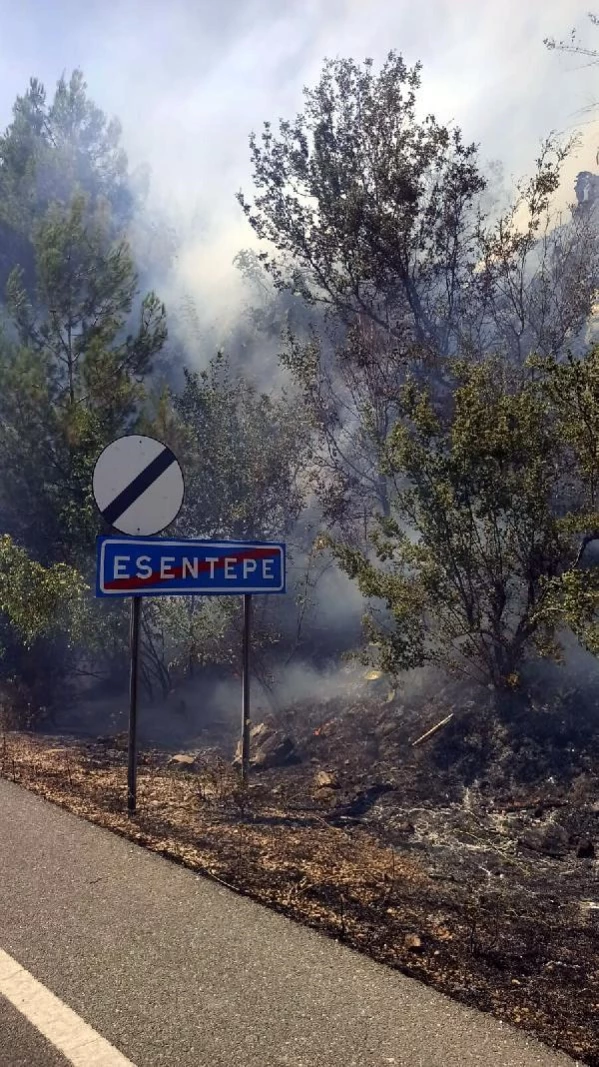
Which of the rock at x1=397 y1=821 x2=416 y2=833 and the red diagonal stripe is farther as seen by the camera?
the rock at x1=397 y1=821 x2=416 y2=833

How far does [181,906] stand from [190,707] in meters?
9.88

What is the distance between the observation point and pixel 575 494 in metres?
8.39

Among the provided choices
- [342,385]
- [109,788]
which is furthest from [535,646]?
[342,385]

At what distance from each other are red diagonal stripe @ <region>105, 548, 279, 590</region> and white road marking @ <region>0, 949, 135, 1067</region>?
2.72m

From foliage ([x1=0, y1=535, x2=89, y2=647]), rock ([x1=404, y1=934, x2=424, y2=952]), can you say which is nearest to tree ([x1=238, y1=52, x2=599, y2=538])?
foliage ([x1=0, y1=535, x2=89, y2=647])

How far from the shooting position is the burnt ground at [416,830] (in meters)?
3.45

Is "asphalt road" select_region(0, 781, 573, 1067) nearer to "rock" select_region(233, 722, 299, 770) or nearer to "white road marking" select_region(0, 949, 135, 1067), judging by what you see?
"white road marking" select_region(0, 949, 135, 1067)

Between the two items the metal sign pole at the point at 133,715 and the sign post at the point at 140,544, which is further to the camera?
the metal sign pole at the point at 133,715

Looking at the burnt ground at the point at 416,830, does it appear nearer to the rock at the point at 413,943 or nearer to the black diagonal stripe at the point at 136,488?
the rock at the point at 413,943

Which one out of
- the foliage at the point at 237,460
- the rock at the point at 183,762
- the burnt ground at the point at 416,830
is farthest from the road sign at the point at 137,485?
the foliage at the point at 237,460

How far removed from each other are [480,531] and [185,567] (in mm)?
3791

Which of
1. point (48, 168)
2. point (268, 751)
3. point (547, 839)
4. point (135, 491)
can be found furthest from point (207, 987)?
point (48, 168)

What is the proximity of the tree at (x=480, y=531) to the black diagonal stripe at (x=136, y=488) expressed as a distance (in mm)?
3446

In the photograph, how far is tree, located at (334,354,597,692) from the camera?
8133mm
